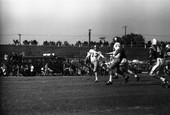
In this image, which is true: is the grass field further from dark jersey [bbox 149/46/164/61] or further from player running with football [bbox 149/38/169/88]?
dark jersey [bbox 149/46/164/61]

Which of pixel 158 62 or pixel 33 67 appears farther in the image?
pixel 33 67

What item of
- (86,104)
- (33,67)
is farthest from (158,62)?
(33,67)

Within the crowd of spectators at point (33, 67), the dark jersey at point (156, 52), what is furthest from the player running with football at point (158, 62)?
the crowd of spectators at point (33, 67)

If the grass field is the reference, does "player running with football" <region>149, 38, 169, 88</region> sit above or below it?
above

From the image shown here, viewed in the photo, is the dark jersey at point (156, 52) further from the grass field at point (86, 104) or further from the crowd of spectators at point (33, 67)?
the crowd of spectators at point (33, 67)

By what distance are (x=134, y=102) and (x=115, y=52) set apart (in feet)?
20.6

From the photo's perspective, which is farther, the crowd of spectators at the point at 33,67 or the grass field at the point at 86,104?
the crowd of spectators at the point at 33,67

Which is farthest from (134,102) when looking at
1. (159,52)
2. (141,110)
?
(159,52)

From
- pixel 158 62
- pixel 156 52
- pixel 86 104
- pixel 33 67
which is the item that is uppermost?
pixel 156 52

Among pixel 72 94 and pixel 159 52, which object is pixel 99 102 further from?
pixel 159 52

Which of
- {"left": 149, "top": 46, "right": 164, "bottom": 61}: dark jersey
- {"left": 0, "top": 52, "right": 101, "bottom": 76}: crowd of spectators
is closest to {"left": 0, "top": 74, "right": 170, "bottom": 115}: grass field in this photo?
{"left": 149, "top": 46, "right": 164, "bottom": 61}: dark jersey

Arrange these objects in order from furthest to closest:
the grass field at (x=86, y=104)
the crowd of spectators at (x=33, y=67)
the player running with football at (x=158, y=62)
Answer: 1. the crowd of spectators at (x=33, y=67)
2. the player running with football at (x=158, y=62)
3. the grass field at (x=86, y=104)

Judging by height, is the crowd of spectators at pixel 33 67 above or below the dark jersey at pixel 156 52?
below

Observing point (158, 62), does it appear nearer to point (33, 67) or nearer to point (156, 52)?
point (156, 52)
